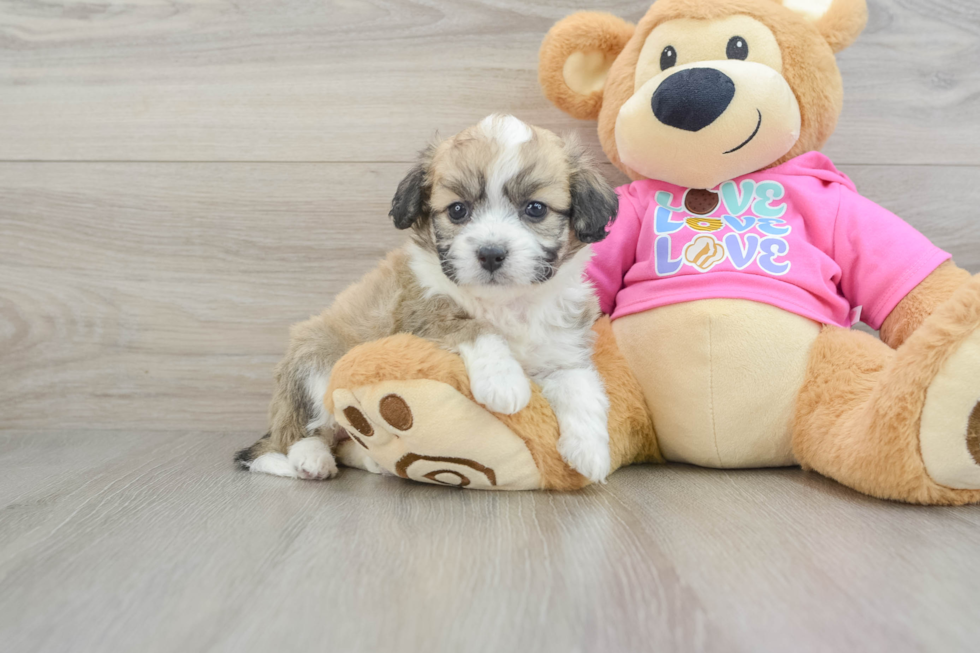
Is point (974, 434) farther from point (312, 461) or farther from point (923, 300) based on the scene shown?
point (312, 461)

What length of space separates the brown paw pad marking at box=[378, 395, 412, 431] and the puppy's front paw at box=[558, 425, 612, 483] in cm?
30

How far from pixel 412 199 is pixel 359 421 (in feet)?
1.55

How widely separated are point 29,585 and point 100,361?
3.93 feet

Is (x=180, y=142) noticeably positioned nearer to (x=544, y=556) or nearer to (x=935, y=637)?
(x=544, y=556)

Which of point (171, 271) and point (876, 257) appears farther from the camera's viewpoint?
point (171, 271)

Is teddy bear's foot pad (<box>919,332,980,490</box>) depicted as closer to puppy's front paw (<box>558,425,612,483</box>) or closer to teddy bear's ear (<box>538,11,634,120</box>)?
puppy's front paw (<box>558,425,612,483</box>)

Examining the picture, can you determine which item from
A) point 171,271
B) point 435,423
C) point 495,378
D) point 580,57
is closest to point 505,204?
point 495,378

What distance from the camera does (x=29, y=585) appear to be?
0.98m

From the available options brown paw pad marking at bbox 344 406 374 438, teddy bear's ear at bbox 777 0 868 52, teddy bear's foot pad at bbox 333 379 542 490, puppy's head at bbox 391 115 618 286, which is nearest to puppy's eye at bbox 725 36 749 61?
teddy bear's ear at bbox 777 0 868 52

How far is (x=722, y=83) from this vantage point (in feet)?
4.57

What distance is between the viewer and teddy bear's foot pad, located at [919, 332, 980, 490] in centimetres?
111

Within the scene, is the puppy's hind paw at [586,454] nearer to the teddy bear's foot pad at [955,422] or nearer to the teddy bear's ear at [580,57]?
the teddy bear's foot pad at [955,422]

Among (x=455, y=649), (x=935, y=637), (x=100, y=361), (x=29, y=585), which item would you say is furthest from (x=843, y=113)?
(x=100, y=361)

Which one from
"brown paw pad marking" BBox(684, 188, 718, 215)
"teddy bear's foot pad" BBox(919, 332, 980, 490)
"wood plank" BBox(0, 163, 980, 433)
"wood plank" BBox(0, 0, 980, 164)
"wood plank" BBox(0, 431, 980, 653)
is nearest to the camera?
"wood plank" BBox(0, 431, 980, 653)
